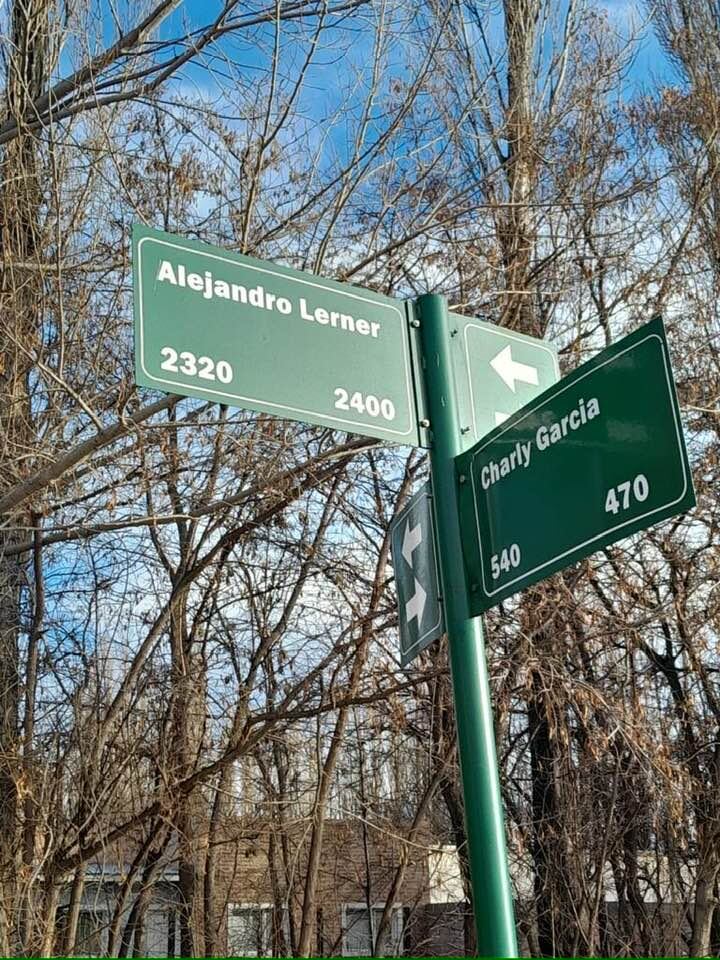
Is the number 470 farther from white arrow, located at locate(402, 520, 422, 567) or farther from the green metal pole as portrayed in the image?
white arrow, located at locate(402, 520, 422, 567)

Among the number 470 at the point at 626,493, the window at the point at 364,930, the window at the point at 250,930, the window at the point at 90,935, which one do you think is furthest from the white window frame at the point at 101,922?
the number 470 at the point at 626,493

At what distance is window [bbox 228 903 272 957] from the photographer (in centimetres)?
1006

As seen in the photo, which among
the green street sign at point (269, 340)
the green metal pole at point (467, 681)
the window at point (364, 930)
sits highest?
the green street sign at point (269, 340)

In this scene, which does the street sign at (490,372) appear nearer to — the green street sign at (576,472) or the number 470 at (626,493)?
the green street sign at (576,472)

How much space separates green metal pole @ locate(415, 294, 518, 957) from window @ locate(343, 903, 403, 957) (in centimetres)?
862

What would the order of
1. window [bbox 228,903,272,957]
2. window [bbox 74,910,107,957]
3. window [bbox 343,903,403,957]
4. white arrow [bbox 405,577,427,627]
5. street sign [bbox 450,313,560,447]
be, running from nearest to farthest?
1. white arrow [bbox 405,577,427,627]
2. street sign [bbox 450,313,560,447]
3. window [bbox 74,910,107,957]
4. window [bbox 228,903,272,957]
5. window [bbox 343,903,403,957]

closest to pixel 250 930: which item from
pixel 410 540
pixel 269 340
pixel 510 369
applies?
pixel 410 540

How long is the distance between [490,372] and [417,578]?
662mm

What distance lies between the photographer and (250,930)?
10312mm

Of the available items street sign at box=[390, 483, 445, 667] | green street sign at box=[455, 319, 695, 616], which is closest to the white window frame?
street sign at box=[390, 483, 445, 667]

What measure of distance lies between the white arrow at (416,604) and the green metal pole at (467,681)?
4.8 inches

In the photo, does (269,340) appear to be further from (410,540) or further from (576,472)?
(576,472)

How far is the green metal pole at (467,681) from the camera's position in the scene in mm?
2510

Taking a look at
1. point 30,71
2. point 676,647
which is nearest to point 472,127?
point 30,71
